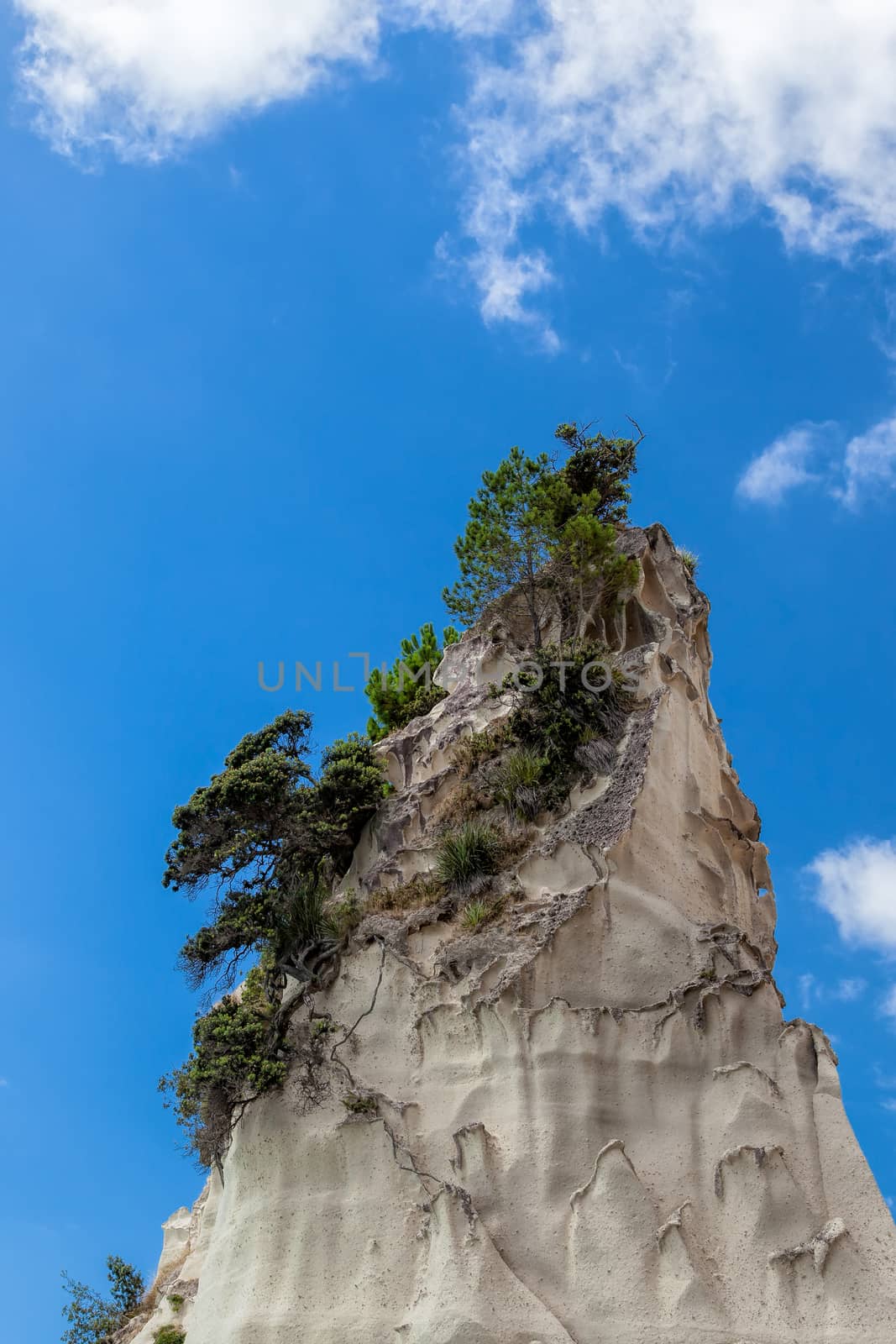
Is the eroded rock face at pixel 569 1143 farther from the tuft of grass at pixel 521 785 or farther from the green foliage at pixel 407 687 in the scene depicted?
the green foliage at pixel 407 687

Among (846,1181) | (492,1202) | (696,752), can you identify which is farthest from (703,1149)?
(696,752)

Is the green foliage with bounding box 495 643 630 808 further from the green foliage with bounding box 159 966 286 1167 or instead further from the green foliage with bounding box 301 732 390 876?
the green foliage with bounding box 159 966 286 1167

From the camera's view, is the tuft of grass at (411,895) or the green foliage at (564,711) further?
the green foliage at (564,711)

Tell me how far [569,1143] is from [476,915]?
447cm

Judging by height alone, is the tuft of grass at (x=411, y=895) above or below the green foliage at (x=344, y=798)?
below

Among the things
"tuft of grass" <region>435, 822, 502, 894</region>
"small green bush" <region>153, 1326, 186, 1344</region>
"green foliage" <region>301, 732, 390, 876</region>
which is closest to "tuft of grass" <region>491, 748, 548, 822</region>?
"tuft of grass" <region>435, 822, 502, 894</region>

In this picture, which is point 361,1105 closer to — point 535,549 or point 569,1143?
point 569,1143

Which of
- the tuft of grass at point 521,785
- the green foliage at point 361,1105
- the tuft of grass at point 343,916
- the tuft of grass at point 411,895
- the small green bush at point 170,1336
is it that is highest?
the tuft of grass at point 521,785

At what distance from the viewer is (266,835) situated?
2358 cm

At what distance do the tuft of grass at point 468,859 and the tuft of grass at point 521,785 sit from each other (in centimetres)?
93

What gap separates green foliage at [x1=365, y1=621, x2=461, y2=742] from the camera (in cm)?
3145

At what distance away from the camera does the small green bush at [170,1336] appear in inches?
805

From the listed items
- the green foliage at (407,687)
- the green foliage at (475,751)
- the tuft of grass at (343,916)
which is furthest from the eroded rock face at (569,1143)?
the green foliage at (407,687)

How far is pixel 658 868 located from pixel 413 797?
5640 mm
